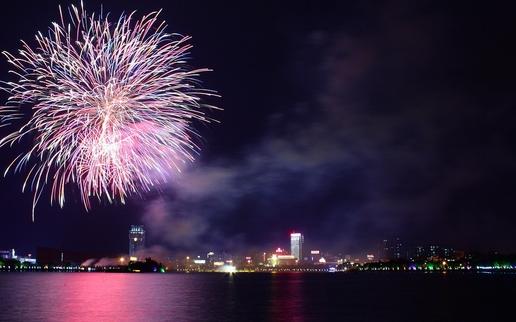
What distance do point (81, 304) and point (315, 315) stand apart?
21.8m

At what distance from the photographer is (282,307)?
2183 inches

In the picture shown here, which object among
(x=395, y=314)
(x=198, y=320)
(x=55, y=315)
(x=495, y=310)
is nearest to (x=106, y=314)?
(x=55, y=315)

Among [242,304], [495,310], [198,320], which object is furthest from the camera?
[242,304]

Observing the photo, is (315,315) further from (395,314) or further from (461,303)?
(461,303)

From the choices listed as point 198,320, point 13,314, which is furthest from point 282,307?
point 13,314

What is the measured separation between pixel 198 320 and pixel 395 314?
56.0 feet

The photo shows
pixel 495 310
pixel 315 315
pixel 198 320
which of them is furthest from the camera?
pixel 495 310

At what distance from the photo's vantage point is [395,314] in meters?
49.4

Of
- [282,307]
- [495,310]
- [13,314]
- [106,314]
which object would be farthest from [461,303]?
[13,314]

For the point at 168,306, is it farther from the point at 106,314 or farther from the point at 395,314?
the point at 395,314

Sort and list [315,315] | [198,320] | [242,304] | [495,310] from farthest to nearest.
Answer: [242,304]
[495,310]
[315,315]
[198,320]

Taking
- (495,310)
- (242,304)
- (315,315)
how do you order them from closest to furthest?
(315,315), (495,310), (242,304)

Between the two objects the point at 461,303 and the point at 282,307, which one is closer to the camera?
the point at 282,307

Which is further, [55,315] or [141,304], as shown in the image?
[141,304]
